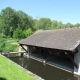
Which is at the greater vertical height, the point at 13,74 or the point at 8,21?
the point at 8,21

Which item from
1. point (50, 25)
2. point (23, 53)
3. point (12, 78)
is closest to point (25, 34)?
point (23, 53)

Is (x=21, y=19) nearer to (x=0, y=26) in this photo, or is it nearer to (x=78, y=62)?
(x=0, y=26)

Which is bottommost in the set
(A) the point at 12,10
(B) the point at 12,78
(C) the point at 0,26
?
(B) the point at 12,78

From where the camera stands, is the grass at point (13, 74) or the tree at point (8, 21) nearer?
the grass at point (13, 74)

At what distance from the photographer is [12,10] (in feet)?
196

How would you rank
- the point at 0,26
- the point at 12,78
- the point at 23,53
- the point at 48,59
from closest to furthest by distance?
the point at 12,78
the point at 48,59
the point at 23,53
the point at 0,26

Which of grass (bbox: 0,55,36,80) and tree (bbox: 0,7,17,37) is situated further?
tree (bbox: 0,7,17,37)

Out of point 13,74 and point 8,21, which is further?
point 8,21

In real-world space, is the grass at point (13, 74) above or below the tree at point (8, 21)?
below

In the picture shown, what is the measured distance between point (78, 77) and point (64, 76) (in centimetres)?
106

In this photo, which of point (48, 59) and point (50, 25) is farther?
point (50, 25)

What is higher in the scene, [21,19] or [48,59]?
[21,19]

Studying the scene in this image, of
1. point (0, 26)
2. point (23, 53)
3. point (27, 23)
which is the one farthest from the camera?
point (27, 23)

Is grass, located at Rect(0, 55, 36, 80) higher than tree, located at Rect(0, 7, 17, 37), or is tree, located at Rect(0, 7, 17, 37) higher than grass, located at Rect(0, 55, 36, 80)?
tree, located at Rect(0, 7, 17, 37)
